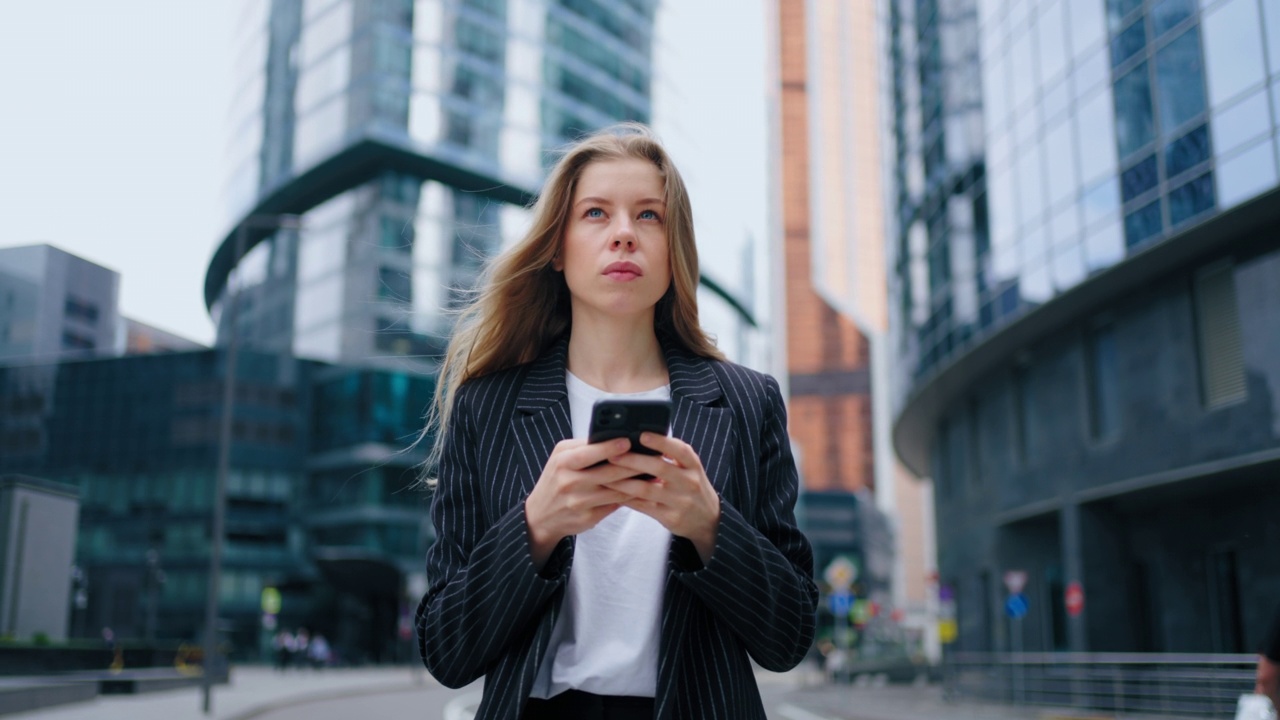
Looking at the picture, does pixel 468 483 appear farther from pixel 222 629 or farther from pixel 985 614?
pixel 222 629

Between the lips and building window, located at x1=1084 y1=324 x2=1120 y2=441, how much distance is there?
27.9m

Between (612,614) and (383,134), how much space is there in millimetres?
70086

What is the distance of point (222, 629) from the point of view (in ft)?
193

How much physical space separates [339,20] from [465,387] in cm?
7579

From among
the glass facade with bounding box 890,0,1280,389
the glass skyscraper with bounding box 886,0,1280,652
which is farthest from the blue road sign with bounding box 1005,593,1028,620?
the glass facade with bounding box 890,0,1280,389

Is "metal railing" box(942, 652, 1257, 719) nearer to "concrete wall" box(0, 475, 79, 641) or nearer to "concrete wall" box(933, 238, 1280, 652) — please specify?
"concrete wall" box(933, 238, 1280, 652)

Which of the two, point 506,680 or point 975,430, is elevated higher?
point 975,430

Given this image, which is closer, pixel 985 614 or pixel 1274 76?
pixel 1274 76

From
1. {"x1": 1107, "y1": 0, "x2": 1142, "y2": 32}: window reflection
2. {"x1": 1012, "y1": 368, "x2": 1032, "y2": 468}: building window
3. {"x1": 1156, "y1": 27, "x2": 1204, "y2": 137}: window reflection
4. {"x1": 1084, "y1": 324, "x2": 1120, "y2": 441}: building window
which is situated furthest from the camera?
{"x1": 1012, "y1": 368, "x2": 1032, "y2": 468}: building window

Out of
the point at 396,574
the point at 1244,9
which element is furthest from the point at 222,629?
the point at 1244,9

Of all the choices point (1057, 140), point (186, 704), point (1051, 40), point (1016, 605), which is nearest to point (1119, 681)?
point (1016, 605)

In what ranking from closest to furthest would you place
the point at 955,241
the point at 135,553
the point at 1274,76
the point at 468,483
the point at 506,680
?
the point at 506,680
the point at 468,483
the point at 1274,76
the point at 955,241
the point at 135,553

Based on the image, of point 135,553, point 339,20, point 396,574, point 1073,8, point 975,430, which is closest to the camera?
point 1073,8

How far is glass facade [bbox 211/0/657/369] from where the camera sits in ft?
232
